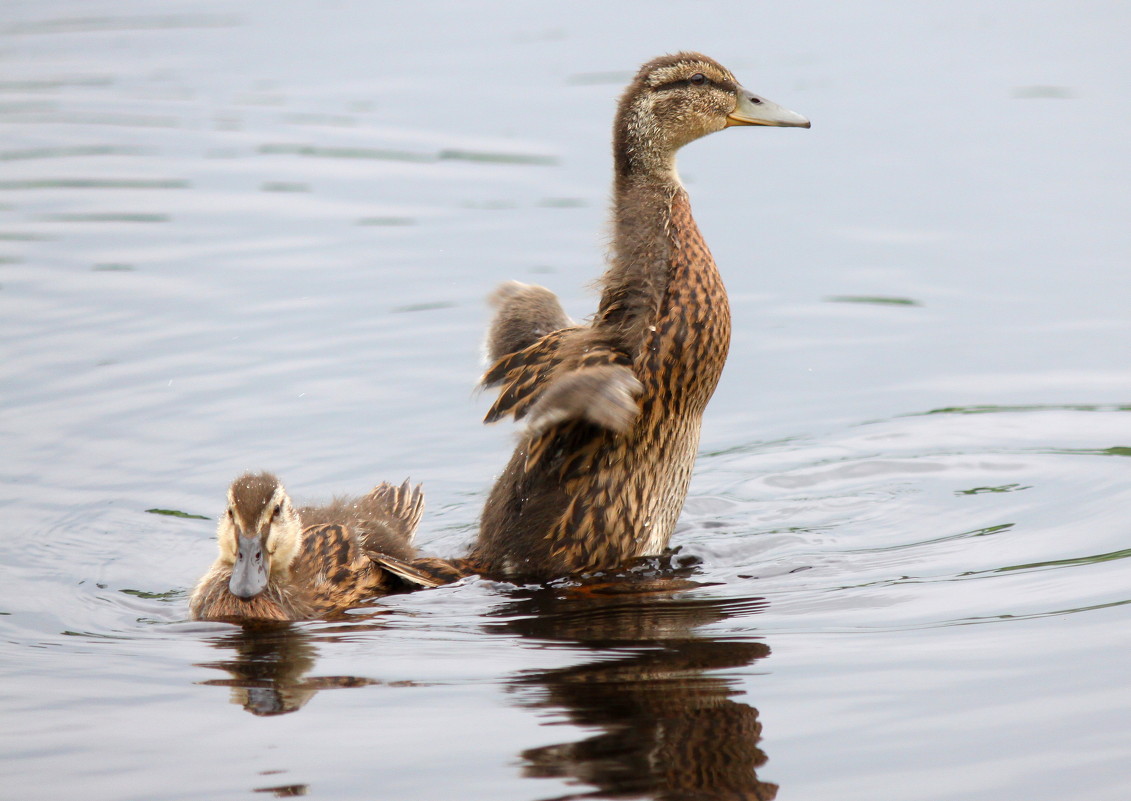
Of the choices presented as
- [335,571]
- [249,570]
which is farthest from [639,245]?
[249,570]

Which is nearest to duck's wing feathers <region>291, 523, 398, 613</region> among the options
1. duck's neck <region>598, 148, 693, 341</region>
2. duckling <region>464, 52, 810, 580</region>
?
duckling <region>464, 52, 810, 580</region>

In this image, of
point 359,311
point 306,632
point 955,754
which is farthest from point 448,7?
point 955,754

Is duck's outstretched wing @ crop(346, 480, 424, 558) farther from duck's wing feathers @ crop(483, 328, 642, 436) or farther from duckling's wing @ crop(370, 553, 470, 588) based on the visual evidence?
duck's wing feathers @ crop(483, 328, 642, 436)

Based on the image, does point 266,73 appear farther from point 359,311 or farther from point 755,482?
point 755,482

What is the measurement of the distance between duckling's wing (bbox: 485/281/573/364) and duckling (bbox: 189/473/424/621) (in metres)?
1.15

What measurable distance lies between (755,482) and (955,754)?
11.5 feet

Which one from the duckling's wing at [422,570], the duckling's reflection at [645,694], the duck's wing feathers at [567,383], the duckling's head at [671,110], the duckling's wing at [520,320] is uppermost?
the duckling's head at [671,110]

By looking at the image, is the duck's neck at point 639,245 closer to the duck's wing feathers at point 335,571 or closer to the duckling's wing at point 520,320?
the duckling's wing at point 520,320

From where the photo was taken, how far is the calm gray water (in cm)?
541

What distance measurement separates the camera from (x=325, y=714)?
5590mm

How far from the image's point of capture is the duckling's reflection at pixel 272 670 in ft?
18.9

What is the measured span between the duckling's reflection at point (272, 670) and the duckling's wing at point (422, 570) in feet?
2.05

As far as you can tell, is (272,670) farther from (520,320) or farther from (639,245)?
(520,320)

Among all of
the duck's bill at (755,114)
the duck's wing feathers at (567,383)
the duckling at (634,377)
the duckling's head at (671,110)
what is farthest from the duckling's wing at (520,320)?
the duck's bill at (755,114)
